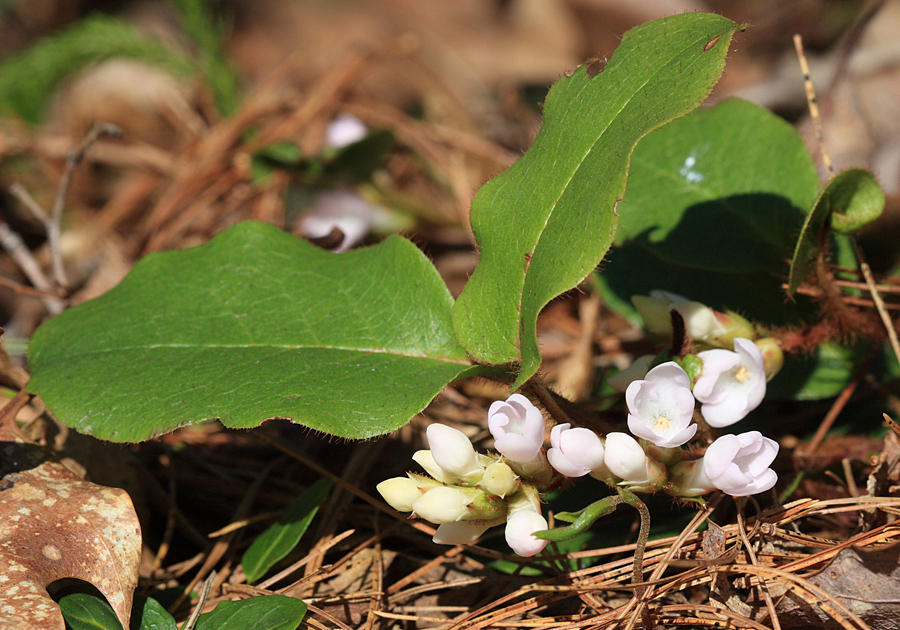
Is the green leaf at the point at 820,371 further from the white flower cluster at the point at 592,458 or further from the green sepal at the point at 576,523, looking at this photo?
the green sepal at the point at 576,523

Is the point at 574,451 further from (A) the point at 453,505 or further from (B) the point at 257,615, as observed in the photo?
(B) the point at 257,615

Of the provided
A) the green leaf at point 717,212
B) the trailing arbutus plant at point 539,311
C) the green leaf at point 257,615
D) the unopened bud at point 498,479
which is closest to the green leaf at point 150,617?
the green leaf at point 257,615

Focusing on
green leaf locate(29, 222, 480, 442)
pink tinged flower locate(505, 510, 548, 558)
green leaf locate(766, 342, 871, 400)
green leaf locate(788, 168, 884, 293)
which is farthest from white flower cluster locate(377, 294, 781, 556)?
green leaf locate(766, 342, 871, 400)

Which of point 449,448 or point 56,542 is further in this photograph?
point 56,542

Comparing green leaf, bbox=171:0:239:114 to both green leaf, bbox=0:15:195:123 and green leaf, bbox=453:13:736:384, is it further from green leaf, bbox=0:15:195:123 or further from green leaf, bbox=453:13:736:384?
green leaf, bbox=453:13:736:384

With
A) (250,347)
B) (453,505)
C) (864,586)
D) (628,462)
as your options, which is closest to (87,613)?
(250,347)

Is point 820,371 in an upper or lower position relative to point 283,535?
upper

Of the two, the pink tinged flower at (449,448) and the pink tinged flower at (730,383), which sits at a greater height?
the pink tinged flower at (730,383)
